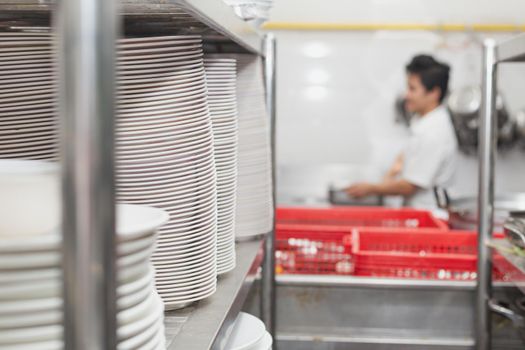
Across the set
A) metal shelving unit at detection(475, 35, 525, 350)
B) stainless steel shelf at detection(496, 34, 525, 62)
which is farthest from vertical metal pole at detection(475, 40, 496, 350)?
stainless steel shelf at detection(496, 34, 525, 62)

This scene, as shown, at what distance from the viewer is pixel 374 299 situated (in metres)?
2.40

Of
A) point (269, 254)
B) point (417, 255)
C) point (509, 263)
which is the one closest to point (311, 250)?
point (269, 254)

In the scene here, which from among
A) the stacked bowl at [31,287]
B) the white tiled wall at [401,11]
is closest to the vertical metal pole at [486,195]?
the stacked bowl at [31,287]

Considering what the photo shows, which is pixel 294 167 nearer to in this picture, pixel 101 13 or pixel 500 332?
pixel 500 332

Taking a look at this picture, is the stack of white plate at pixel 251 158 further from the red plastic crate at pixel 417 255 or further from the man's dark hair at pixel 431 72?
the man's dark hair at pixel 431 72

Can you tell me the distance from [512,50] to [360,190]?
87.4 inches

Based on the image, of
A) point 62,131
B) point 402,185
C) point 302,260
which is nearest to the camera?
point 62,131

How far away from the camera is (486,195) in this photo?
95.0 inches

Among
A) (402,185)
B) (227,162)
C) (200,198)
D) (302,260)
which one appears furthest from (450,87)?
(200,198)

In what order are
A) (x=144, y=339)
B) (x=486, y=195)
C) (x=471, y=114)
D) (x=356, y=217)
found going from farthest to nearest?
(x=471, y=114) < (x=356, y=217) < (x=486, y=195) < (x=144, y=339)

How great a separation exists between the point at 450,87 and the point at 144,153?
3.91 metres

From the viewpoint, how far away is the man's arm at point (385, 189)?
3973 mm

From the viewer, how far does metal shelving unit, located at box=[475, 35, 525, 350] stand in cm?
233

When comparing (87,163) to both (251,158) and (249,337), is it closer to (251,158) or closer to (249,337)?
(249,337)
